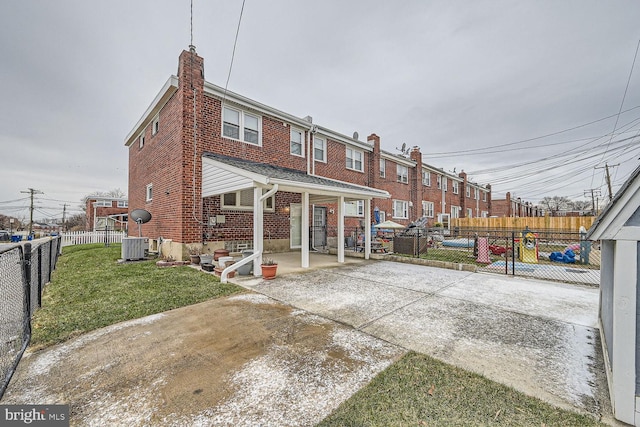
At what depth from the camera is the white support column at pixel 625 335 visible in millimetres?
2002

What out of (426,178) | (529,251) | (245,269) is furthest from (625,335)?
(426,178)

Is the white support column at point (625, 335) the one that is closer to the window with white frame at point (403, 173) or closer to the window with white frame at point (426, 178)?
the window with white frame at point (403, 173)

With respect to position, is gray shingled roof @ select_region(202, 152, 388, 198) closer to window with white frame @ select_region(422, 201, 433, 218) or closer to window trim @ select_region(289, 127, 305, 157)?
window trim @ select_region(289, 127, 305, 157)

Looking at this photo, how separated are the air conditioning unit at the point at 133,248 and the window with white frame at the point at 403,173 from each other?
17.4 meters

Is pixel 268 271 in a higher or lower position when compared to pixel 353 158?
lower

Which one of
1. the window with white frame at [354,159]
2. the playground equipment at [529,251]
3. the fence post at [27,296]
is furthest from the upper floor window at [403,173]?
the fence post at [27,296]

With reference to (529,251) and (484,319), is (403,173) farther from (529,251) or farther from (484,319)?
(484,319)

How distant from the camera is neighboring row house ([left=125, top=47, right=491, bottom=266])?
8680mm

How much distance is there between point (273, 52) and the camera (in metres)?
8.82

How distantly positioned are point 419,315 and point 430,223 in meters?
20.9

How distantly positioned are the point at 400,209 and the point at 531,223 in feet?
33.5

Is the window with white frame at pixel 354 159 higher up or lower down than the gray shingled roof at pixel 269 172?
higher up
